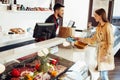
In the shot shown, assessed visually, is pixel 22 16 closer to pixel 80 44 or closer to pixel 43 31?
pixel 43 31

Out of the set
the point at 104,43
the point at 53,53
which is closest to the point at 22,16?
the point at 104,43

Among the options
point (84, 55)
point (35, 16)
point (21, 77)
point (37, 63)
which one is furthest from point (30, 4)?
point (21, 77)

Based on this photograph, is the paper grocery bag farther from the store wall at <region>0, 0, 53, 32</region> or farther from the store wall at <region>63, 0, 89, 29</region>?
the store wall at <region>63, 0, 89, 29</region>

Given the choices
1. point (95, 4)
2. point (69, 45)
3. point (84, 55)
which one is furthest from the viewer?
point (95, 4)

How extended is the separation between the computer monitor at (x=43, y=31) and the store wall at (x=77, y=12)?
2.83 metres

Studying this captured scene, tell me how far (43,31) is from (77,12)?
358 centimetres

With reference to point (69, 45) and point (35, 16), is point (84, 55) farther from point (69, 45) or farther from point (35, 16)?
point (35, 16)

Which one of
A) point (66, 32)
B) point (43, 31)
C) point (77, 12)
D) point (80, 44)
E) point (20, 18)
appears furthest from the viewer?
point (77, 12)

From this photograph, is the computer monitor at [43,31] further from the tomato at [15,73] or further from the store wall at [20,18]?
the store wall at [20,18]

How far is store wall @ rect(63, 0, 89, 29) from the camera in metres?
5.78

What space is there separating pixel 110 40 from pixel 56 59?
3.58 feet

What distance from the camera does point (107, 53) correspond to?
9.80 feet

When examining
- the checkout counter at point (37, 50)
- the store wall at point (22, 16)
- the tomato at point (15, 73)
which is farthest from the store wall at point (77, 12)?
the tomato at point (15, 73)

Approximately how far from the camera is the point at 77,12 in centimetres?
622
